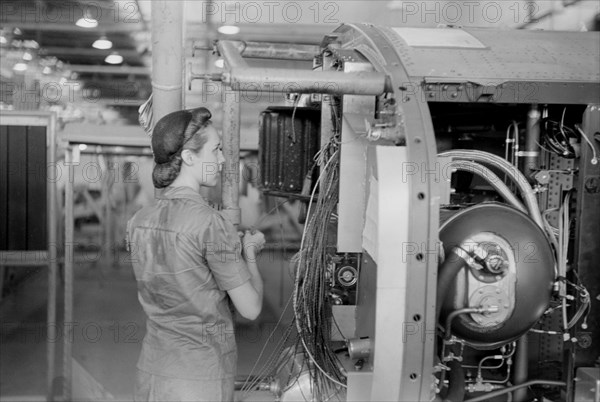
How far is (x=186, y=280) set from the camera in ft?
6.19

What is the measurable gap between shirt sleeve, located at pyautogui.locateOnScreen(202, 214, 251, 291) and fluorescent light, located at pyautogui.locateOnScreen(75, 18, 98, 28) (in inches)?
194

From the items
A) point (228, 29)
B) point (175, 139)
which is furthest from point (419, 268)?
point (228, 29)

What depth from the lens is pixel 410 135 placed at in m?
1.97

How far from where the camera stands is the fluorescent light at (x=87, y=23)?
611 cm

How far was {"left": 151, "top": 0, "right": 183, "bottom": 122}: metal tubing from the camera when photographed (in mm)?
2447

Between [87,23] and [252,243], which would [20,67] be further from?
[252,243]

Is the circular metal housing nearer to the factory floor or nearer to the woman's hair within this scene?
the woman's hair

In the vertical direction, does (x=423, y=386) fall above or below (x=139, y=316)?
above

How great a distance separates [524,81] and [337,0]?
3696 mm

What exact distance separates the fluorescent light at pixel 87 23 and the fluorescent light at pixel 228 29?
130 centimetres

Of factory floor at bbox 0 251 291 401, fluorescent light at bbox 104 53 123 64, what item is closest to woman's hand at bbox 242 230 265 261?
factory floor at bbox 0 251 291 401

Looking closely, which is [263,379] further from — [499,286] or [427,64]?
[427,64]

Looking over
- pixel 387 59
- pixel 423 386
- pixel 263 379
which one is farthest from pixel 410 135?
pixel 263 379

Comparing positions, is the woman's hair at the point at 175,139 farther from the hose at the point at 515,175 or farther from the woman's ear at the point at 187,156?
the hose at the point at 515,175
